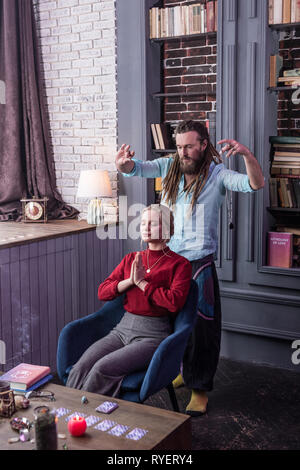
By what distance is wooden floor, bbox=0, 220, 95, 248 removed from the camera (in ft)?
11.4

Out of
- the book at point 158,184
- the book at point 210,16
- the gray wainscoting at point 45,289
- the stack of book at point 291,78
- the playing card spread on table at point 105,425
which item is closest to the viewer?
the playing card spread on table at point 105,425

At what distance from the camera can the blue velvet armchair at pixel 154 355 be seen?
246cm

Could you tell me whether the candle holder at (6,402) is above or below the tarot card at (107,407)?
above

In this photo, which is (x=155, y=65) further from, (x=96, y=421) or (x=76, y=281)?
(x=96, y=421)

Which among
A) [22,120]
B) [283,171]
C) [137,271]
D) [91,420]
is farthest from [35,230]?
[91,420]

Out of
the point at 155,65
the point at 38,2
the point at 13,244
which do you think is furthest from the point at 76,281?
the point at 38,2

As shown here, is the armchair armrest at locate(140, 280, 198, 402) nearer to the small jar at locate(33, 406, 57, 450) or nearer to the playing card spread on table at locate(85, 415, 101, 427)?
the playing card spread on table at locate(85, 415, 101, 427)

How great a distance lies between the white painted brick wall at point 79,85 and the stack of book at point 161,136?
34 cm

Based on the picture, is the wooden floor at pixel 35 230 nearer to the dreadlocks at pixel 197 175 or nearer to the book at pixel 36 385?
the dreadlocks at pixel 197 175

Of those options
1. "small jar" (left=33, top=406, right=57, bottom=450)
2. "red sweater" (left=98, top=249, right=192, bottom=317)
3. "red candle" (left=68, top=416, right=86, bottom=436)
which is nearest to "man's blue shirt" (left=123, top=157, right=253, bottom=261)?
"red sweater" (left=98, top=249, right=192, bottom=317)

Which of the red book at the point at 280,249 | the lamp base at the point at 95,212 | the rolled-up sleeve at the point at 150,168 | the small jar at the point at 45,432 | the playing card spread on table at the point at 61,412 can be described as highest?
the rolled-up sleeve at the point at 150,168

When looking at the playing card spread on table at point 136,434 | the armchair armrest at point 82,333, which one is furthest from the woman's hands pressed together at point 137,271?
the playing card spread on table at point 136,434

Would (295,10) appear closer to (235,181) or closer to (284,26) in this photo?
(284,26)

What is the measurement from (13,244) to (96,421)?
166 cm
